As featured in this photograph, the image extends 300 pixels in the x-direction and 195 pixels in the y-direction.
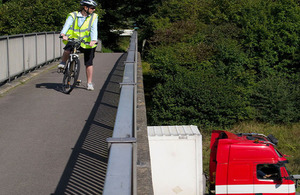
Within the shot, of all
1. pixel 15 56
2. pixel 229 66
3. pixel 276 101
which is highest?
pixel 15 56

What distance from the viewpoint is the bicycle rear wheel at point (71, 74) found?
32.2 ft

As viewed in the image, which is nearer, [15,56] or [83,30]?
[83,30]

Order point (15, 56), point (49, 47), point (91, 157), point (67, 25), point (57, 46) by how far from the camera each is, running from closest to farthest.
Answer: point (91, 157) < point (67, 25) < point (15, 56) < point (49, 47) < point (57, 46)

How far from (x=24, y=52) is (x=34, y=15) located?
14216 millimetres

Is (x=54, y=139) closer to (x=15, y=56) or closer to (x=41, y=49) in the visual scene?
(x=15, y=56)

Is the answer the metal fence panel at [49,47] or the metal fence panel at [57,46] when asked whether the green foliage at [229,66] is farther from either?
the metal fence panel at [49,47]

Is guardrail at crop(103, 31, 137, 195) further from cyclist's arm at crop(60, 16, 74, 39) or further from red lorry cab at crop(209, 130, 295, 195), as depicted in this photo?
red lorry cab at crop(209, 130, 295, 195)

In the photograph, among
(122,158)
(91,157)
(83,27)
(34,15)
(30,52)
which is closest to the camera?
(122,158)

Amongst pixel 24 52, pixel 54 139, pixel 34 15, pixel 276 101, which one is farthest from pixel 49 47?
pixel 276 101

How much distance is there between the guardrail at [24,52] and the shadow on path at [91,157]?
359 centimetres

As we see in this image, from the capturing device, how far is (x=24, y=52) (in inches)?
547

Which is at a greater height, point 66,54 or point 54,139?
point 66,54

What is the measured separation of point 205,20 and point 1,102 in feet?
87.8

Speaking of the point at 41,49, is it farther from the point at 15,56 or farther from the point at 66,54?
the point at 66,54
